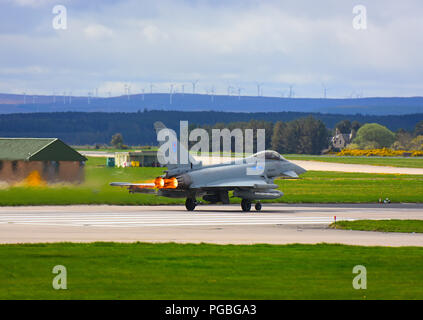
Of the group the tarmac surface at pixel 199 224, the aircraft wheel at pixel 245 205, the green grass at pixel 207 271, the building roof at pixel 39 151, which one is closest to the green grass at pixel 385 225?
the tarmac surface at pixel 199 224

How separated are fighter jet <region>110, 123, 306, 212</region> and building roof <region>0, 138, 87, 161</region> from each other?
35.9 feet

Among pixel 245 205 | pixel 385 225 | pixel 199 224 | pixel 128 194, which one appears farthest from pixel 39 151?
pixel 385 225

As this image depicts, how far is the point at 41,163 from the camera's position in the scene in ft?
166

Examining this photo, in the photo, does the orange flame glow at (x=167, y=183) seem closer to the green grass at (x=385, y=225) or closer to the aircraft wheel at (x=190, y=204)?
the aircraft wheel at (x=190, y=204)

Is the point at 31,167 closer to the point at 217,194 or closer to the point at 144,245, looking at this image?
the point at 217,194

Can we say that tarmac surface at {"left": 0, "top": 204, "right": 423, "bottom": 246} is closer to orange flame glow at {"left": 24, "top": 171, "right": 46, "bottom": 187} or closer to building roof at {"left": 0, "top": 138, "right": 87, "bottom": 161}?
orange flame glow at {"left": 24, "top": 171, "right": 46, "bottom": 187}

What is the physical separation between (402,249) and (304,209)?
20.0 m

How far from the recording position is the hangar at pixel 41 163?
1916 inches

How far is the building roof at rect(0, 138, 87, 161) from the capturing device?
50.5 m

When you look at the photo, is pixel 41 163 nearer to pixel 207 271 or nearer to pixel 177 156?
pixel 177 156

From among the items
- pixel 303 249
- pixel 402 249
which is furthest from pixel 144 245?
pixel 402 249

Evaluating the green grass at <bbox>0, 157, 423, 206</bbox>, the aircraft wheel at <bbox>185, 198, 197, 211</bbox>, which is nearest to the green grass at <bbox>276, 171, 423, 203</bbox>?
the green grass at <bbox>0, 157, 423, 206</bbox>

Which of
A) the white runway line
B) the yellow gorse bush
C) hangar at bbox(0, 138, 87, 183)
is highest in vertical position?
hangar at bbox(0, 138, 87, 183)
